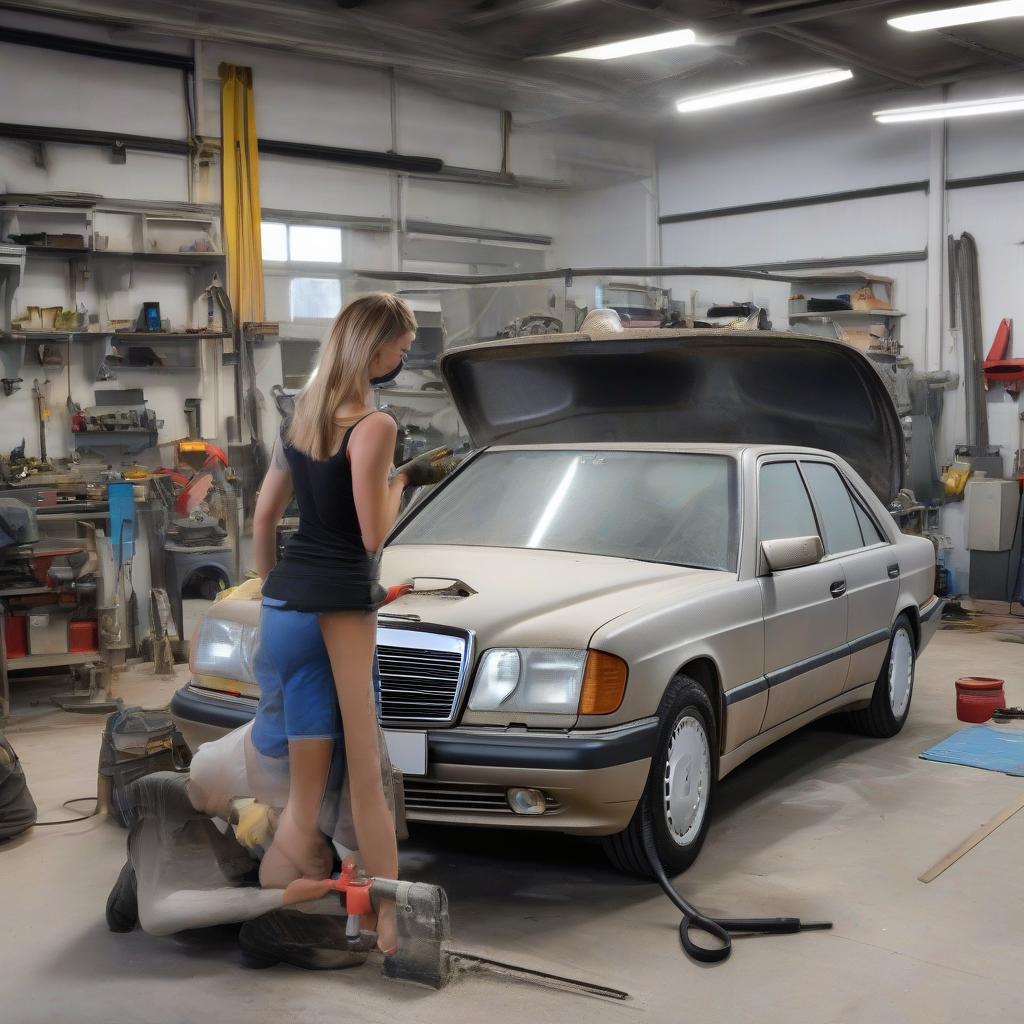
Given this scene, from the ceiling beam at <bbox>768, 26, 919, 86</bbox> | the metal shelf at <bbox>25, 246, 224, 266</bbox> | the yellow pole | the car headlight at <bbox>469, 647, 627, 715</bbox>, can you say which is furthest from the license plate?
the ceiling beam at <bbox>768, 26, 919, 86</bbox>

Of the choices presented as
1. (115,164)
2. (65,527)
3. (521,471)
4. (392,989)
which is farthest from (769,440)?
(115,164)

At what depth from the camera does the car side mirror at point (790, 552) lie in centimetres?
376

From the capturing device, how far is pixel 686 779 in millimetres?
3387

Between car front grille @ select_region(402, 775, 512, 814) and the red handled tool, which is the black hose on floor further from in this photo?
the red handled tool

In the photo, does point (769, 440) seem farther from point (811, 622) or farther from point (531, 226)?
point (531, 226)

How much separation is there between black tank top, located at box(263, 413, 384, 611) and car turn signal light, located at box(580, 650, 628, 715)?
2.34ft

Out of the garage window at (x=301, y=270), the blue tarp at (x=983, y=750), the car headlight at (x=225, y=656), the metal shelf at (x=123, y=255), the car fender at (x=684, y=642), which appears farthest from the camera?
the garage window at (x=301, y=270)

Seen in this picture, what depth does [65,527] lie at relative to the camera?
269 inches

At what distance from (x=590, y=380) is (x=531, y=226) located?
22.7ft

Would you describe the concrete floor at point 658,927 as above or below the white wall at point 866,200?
below

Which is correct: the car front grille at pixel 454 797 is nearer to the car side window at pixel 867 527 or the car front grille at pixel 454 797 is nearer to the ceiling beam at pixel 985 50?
the car side window at pixel 867 527

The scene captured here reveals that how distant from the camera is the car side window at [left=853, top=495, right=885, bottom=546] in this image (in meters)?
4.83

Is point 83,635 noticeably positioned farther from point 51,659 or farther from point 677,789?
point 677,789

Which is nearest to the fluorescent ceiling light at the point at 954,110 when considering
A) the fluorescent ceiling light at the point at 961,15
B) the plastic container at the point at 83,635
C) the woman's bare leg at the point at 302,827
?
the fluorescent ceiling light at the point at 961,15
